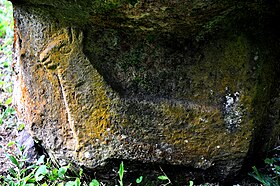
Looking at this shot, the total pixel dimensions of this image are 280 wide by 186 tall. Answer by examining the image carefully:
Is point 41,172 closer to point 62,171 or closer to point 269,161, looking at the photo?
point 62,171

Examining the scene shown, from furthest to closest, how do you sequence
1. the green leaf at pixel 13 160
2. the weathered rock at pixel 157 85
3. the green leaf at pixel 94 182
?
the green leaf at pixel 13 160, the green leaf at pixel 94 182, the weathered rock at pixel 157 85

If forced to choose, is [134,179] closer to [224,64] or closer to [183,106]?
[183,106]

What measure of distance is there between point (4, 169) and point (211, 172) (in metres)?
0.83

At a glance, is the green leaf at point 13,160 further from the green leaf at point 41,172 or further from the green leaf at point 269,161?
the green leaf at point 269,161

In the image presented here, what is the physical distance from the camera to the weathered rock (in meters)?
1.45

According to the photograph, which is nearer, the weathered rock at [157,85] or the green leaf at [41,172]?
the weathered rock at [157,85]

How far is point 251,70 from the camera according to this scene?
4.74 feet

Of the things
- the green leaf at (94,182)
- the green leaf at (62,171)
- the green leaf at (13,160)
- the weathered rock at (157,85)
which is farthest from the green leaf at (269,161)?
the green leaf at (13,160)

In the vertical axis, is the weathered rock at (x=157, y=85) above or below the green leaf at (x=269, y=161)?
above

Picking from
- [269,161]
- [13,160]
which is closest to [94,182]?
[13,160]

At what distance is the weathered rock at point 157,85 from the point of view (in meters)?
1.45

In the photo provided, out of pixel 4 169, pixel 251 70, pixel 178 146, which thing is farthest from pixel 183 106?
pixel 4 169

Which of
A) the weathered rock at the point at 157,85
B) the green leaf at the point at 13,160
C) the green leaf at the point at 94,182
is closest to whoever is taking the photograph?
the weathered rock at the point at 157,85

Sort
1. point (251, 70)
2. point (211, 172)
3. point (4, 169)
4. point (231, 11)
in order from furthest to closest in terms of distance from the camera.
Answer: point (4, 169) < point (211, 172) < point (251, 70) < point (231, 11)
